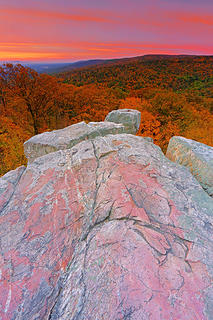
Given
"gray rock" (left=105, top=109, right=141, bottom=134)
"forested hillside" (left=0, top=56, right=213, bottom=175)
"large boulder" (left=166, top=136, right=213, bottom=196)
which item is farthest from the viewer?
"forested hillside" (left=0, top=56, right=213, bottom=175)

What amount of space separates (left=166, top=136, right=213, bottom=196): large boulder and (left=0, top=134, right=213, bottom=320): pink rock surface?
114 centimetres

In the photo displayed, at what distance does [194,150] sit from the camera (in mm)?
8430

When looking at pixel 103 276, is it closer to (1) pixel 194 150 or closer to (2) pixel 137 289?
(2) pixel 137 289

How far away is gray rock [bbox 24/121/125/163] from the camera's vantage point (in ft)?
31.4

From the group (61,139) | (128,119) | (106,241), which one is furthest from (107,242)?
(128,119)

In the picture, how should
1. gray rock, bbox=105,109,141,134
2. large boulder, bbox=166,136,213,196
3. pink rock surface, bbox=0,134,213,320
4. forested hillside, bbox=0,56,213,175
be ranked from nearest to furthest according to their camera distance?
pink rock surface, bbox=0,134,213,320 → large boulder, bbox=166,136,213,196 → gray rock, bbox=105,109,141,134 → forested hillside, bbox=0,56,213,175

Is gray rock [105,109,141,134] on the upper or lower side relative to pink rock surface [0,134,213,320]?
lower

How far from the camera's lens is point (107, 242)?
4.45 meters

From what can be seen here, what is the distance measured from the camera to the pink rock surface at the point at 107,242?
3.61 m

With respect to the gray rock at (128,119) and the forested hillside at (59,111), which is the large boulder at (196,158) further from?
the forested hillside at (59,111)

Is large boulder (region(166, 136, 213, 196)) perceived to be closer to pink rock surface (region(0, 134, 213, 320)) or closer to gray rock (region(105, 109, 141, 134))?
pink rock surface (region(0, 134, 213, 320))

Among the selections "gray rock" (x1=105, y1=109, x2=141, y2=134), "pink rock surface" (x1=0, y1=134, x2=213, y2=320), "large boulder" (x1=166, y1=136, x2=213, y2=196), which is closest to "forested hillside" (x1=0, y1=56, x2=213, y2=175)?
"gray rock" (x1=105, y1=109, x2=141, y2=134)

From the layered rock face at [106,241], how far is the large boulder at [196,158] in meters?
1.22

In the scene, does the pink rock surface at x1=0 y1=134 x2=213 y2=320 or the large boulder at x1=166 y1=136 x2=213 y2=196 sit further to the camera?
the large boulder at x1=166 y1=136 x2=213 y2=196
